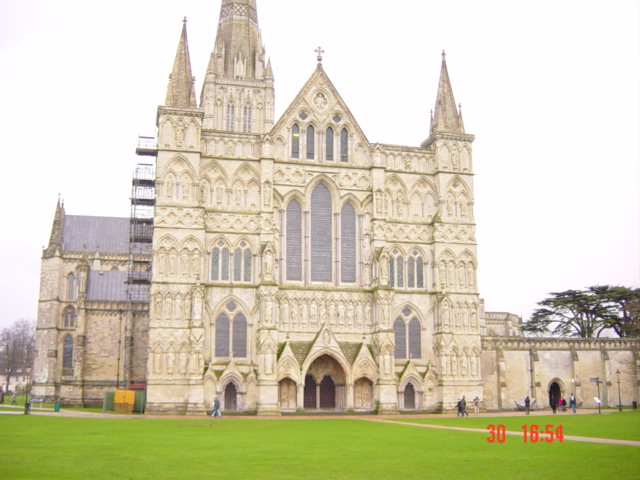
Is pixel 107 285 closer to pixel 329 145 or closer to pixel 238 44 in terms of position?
pixel 238 44

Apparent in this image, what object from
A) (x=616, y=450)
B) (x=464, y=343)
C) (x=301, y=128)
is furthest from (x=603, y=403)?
(x=616, y=450)

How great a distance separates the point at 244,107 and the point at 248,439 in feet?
196

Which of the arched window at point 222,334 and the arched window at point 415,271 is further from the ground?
the arched window at point 415,271

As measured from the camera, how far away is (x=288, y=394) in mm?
49375

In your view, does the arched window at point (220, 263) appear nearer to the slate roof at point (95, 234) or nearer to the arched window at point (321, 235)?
the arched window at point (321, 235)

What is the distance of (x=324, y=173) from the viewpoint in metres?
53.4

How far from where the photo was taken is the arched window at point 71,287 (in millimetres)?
79562

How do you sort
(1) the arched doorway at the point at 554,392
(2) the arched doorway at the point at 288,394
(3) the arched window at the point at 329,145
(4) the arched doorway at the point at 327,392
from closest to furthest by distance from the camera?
1. (2) the arched doorway at the point at 288,394
2. (4) the arched doorway at the point at 327,392
3. (3) the arched window at the point at 329,145
4. (1) the arched doorway at the point at 554,392

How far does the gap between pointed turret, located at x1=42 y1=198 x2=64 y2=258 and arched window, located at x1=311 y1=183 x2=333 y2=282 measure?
38986 mm

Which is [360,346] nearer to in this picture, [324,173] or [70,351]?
[324,173]

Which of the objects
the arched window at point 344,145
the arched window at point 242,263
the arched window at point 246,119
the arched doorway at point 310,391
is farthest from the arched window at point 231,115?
the arched doorway at point 310,391

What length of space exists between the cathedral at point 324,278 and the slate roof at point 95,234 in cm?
2841

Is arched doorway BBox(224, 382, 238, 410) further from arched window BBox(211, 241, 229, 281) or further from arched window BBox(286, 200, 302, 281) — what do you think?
arched window BBox(286, 200, 302, 281)

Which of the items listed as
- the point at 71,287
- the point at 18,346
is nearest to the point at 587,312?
the point at 71,287
